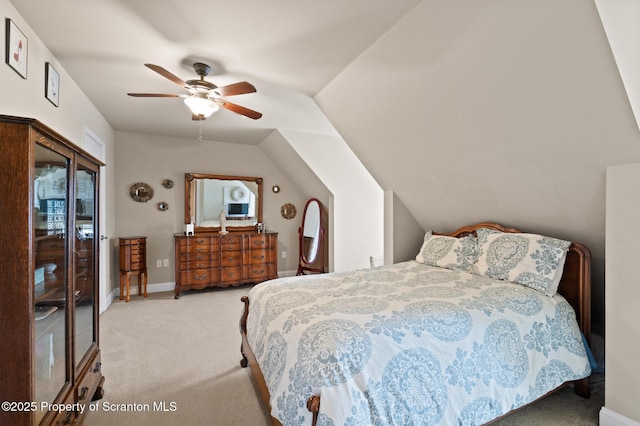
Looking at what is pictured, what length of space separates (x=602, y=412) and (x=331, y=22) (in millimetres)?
2754

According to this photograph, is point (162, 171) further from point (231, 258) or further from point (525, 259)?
point (525, 259)

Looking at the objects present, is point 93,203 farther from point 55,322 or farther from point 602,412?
point 602,412

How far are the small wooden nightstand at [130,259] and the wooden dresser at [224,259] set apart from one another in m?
0.43

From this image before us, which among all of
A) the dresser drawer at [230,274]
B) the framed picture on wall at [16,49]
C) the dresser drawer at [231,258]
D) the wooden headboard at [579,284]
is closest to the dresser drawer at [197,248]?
the dresser drawer at [231,258]

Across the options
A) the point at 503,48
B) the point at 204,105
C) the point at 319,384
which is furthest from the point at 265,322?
the point at 503,48

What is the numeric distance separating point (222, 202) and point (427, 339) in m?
4.09

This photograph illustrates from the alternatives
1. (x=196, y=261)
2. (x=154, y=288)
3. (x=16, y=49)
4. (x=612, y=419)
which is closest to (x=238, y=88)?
(x=16, y=49)

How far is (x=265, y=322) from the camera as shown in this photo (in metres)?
1.85

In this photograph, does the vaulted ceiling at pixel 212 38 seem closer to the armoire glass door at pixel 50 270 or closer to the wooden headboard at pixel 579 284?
the armoire glass door at pixel 50 270

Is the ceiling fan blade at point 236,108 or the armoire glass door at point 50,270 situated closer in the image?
the armoire glass door at point 50,270

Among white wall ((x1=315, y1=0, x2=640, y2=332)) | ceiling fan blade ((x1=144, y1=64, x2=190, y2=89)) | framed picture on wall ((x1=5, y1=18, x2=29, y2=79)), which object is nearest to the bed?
white wall ((x1=315, y1=0, x2=640, y2=332))

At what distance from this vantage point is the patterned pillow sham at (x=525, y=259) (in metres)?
2.08

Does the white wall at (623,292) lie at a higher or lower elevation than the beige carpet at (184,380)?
higher

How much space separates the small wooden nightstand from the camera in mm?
3969
